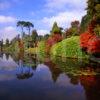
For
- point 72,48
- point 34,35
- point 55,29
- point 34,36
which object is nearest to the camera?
point 72,48

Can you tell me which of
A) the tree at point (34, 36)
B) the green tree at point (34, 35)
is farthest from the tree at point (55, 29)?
the green tree at point (34, 35)

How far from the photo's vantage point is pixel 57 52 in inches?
2562

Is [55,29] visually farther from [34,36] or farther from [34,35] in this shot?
[34,35]

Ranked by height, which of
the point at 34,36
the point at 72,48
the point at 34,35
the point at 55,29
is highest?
the point at 34,35

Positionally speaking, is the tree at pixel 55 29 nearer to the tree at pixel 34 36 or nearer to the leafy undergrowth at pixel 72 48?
the leafy undergrowth at pixel 72 48

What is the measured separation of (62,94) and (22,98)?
2.32m

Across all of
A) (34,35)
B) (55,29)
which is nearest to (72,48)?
(55,29)

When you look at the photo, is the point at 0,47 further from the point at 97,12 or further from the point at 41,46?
the point at 97,12

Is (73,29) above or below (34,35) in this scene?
below

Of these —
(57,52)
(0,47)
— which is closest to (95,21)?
(57,52)

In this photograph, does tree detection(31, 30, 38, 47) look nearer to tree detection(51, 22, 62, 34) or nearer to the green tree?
the green tree

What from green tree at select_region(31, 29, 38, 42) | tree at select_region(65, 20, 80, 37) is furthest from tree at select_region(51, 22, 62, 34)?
green tree at select_region(31, 29, 38, 42)

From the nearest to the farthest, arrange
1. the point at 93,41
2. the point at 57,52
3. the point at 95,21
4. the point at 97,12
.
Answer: the point at 97,12
the point at 95,21
the point at 93,41
the point at 57,52

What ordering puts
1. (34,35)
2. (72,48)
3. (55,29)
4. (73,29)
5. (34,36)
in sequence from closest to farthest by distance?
1. (72,48)
2. (55,29)
3. (73,29)
4. (34,36)
5. (34,35)
